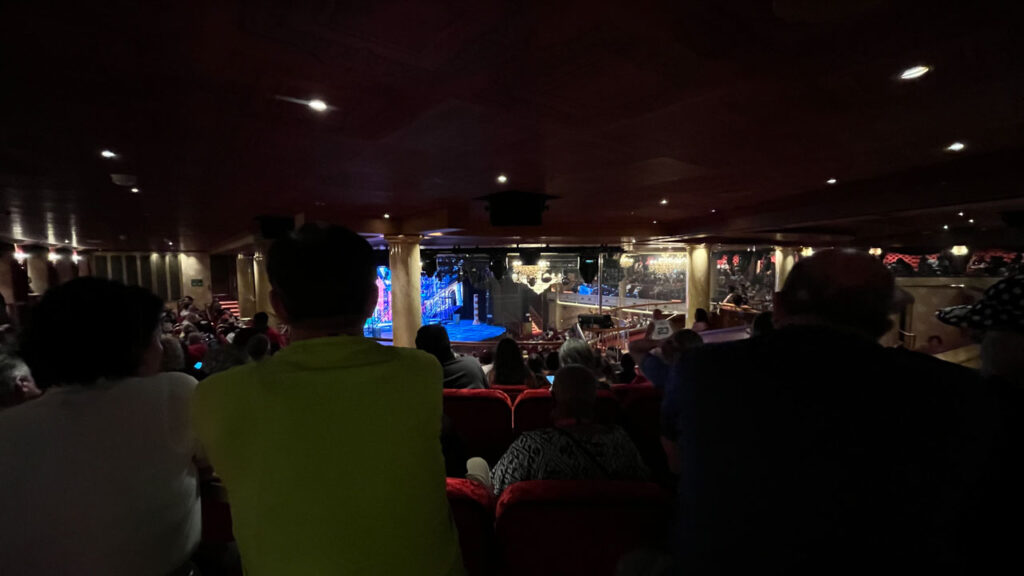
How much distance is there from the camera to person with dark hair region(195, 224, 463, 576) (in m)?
0.74

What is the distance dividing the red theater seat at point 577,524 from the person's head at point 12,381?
1854 mm

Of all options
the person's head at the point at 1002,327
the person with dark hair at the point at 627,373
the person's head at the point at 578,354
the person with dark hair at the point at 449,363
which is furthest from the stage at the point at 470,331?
the person's head at the point at 1002,327

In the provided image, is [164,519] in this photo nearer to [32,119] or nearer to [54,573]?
[54,573]

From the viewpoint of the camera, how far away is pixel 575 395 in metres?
1.91

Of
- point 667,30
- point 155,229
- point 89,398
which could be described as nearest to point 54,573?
point 89,398

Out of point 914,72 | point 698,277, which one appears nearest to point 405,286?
point 914,72

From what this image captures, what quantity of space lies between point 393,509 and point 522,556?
903mm

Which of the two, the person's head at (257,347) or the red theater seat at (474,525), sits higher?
the person's head at (257,347)

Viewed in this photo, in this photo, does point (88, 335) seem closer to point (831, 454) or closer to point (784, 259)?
point (831, 454)

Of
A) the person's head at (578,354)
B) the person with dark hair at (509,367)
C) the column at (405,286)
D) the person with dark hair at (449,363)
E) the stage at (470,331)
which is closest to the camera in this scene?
the person with dark hair at (449,363)

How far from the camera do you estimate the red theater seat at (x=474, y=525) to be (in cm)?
149

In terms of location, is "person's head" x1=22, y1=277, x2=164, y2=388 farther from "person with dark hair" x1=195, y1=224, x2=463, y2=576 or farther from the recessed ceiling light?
the recessed ceiling light

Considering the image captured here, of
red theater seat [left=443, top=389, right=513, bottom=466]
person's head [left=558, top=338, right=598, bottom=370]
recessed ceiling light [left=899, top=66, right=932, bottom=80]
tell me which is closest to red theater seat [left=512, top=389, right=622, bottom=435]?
red theater seat [left=443, top=389, right=513, bottom=466]

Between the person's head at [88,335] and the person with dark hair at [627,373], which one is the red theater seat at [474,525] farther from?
the person with dark hair at [627,373]
